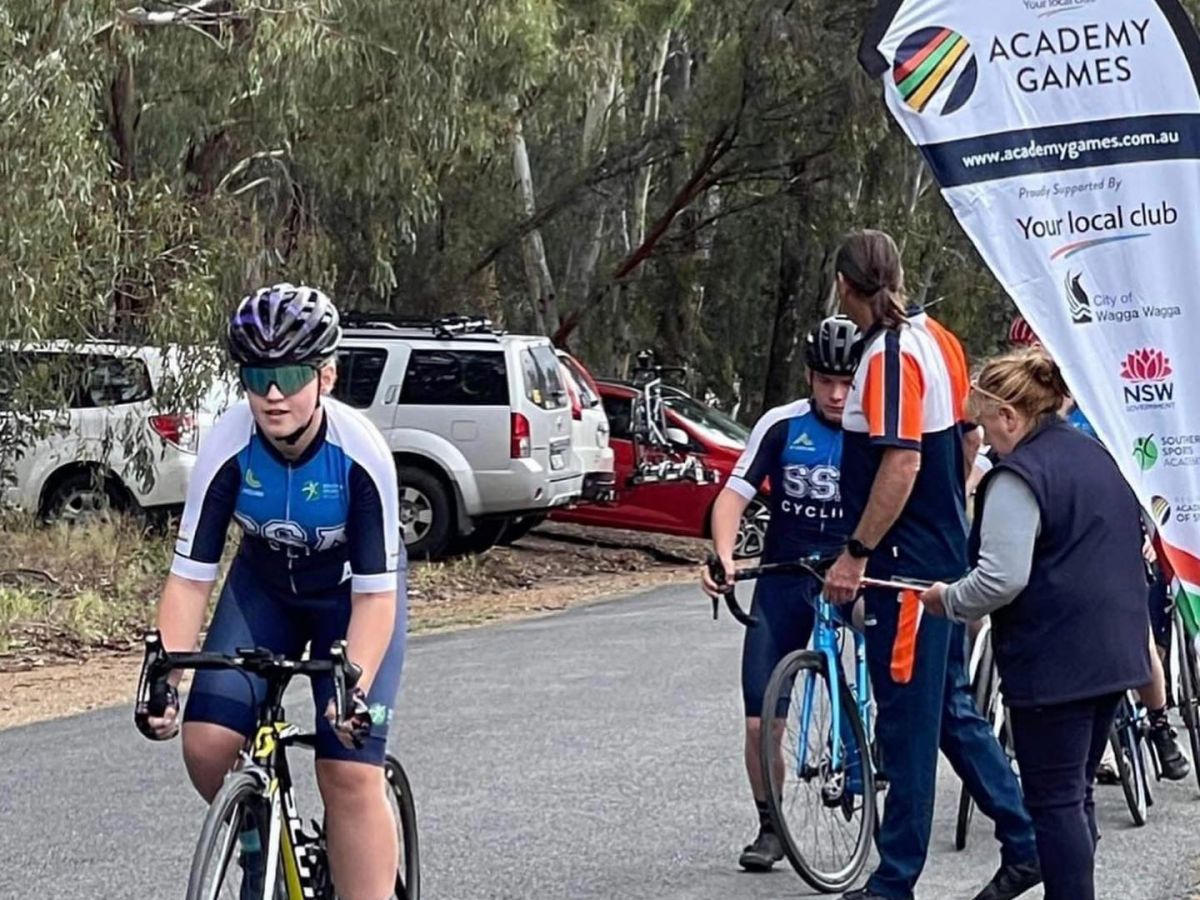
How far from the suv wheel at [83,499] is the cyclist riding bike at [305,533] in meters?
13.0

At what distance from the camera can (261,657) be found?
15.7ft

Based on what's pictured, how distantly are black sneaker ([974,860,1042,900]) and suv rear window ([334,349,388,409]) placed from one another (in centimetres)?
1240

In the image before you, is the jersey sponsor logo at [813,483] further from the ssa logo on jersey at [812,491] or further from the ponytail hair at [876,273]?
the ponytail hair at [876,273]

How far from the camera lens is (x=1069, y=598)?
5.57 metres

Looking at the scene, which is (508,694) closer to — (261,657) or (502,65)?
(261,657)

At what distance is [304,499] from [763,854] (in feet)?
9.55

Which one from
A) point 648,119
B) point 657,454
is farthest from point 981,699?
point 648,119

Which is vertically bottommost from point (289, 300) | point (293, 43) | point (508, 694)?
point (508, 694)

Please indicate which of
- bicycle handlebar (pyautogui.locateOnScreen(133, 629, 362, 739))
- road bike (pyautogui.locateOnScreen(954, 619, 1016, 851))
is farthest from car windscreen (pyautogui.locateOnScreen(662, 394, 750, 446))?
bicycle handlebar (pyautogui.locateOnScreen(133, 629, 362, 739))

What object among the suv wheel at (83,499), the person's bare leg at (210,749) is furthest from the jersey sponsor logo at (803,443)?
the suv wheel at (83,499)

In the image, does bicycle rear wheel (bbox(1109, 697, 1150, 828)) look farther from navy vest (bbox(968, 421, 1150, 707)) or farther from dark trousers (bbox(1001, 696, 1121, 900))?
navy vest (bbox(968, 421, 1150, 707))

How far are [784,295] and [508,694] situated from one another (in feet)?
70.7

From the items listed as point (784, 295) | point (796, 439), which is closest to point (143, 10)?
point (796, 439)

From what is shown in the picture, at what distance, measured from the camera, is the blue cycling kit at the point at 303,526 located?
4.98 m
